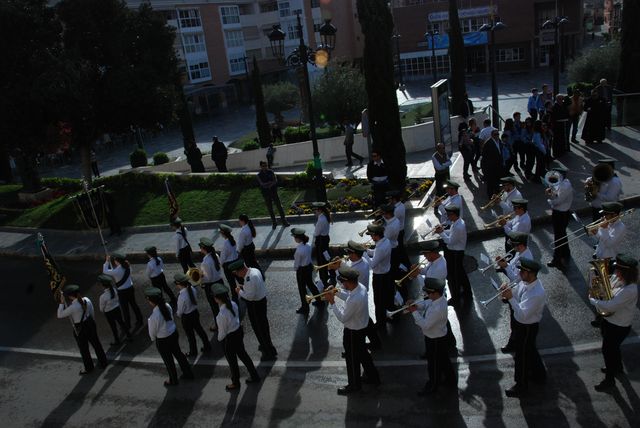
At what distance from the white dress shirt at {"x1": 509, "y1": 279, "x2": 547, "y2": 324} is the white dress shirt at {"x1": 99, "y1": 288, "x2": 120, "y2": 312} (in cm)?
670

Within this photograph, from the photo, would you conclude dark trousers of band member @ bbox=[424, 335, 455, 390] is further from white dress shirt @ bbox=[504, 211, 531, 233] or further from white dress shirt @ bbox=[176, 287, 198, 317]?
white dress shirt @ bbox=[176, 287, 198, 317]

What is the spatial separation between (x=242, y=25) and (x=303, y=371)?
196 feet

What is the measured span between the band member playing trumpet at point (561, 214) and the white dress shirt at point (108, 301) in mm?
7881

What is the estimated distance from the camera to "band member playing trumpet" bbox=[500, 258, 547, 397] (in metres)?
6.74

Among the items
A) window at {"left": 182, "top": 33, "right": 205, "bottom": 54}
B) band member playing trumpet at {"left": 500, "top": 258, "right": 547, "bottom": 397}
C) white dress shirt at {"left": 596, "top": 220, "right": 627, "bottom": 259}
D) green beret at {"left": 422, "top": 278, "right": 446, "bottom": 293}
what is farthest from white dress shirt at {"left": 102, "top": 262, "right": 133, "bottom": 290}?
window at {"left": 182, "top": 33, "right": 205, "bottom": 54}

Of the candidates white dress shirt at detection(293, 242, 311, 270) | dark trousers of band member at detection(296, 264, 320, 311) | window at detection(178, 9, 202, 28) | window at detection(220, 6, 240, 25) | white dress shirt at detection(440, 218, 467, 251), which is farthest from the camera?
window at detection(220, 6, 240, 25)

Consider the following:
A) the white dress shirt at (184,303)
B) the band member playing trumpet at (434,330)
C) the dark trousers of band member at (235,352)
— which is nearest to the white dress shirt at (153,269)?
the white dress shirt at (184,303)

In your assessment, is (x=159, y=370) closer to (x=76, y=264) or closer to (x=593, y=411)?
(x=593, y=411)

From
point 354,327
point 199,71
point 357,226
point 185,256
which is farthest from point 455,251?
point 199,71

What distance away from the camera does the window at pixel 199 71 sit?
5631 centimetres

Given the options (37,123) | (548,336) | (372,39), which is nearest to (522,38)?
(372,39)

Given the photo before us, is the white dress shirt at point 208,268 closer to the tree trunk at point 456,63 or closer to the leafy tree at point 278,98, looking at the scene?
the tree trunk at point 456,63

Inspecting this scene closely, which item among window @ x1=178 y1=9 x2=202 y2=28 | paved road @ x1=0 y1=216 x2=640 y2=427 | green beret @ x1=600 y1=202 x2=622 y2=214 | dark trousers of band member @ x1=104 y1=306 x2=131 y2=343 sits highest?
window @ x1=178 y1=9 x2=202 y2=28

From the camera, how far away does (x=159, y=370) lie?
9164 millimetres
